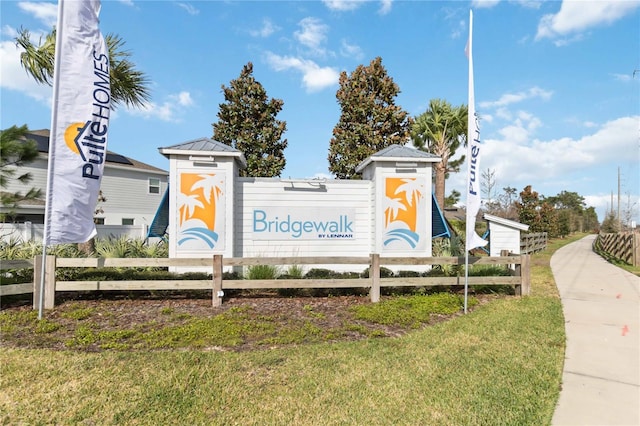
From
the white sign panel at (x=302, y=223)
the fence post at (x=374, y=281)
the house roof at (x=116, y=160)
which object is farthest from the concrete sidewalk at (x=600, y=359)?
the house roof at (x=116, y=160)

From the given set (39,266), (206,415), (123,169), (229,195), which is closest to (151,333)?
(206,415)

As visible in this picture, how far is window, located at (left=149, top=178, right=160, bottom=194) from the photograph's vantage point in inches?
947

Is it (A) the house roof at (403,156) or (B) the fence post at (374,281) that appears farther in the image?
(A) the house roof at (403,156)

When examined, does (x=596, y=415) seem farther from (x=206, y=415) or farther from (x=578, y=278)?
(x=578, y=278)

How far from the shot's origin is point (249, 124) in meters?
20.2

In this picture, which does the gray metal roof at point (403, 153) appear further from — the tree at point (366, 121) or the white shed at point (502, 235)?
the tree at point (366, 121)

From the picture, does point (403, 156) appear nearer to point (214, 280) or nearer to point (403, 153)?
point (403, 153)

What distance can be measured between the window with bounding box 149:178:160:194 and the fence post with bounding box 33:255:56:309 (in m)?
19.3

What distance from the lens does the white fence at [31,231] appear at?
1077 centimetres

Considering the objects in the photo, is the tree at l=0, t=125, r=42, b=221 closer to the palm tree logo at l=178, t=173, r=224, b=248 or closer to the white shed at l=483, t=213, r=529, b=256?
the palm tree logo at l=178, t=173, r=224, b=248

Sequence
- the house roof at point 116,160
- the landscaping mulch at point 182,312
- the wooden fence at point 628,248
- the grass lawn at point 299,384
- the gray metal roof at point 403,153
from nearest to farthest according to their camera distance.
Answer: the grass lawn at point 299,384, the landscaping mulch at point 182,312, the gray metal roof at point 403,153, the wooden fence at point 628,248, the house roof at point 116,160

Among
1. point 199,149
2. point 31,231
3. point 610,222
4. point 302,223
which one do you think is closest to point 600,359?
point 302,223

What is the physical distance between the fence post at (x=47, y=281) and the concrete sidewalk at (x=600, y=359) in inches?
291

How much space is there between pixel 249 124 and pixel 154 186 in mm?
9018
